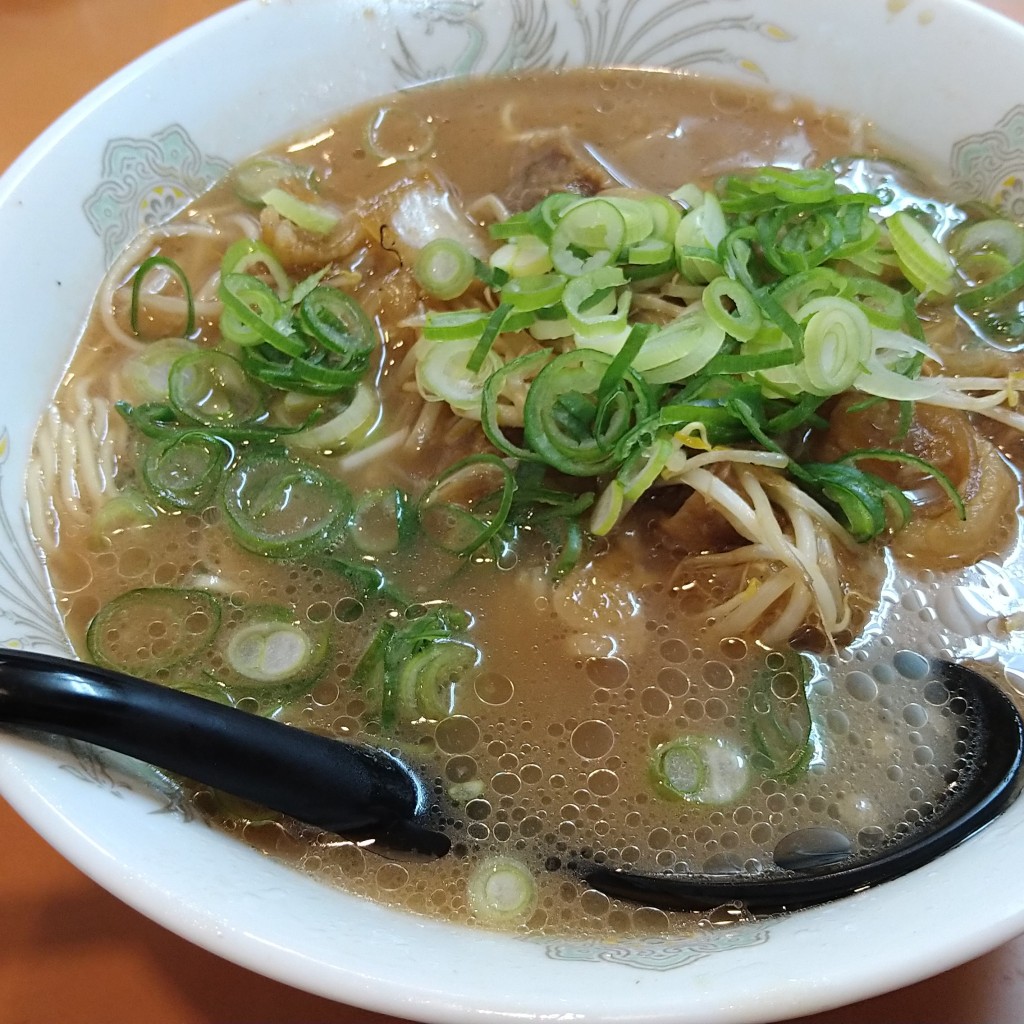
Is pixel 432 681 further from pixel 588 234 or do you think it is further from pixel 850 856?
pixel 588 234

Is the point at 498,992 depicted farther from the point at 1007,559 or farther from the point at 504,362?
the point at 1007,559

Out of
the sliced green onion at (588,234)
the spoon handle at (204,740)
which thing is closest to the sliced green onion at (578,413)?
the sliced green onion at (588,234)

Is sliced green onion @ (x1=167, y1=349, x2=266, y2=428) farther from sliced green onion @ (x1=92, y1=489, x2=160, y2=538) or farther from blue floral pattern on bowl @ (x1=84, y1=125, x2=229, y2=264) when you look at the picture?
blue floral pattern on bowl @ (x1=84, y1=125, x2=229, y2=264)

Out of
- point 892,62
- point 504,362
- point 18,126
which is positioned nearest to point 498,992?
point 504,362

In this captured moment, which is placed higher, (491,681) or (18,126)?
(18,126)

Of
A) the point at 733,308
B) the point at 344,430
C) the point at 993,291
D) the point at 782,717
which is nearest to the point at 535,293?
the point at 733,308
